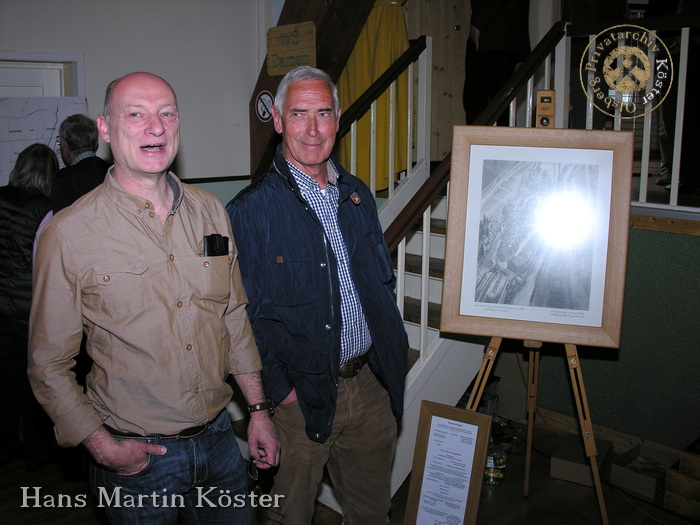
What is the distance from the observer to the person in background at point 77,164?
2.78m

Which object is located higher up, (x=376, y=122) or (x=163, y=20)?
(x=163, y=20)

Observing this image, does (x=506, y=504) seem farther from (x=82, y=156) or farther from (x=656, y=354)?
(x=82, y=156)

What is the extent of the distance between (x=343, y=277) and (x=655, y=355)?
6.36ft

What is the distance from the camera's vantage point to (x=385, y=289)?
1926mm

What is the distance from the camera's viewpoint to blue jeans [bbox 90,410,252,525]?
56.1 inches

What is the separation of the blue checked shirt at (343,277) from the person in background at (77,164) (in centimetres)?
139

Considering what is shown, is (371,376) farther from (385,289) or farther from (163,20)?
(163,20)

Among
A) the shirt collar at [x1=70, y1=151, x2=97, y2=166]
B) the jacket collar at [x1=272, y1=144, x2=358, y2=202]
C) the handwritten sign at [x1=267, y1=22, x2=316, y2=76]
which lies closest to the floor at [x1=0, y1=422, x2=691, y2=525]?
the shirt collar at [x1=70, y1=151, x2=97, y2=166]

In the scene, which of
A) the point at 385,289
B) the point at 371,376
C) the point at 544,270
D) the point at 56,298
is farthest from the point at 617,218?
the point at 56,298

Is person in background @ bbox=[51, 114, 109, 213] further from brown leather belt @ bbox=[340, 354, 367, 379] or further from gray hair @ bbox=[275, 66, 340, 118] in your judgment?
brown leather belt @ bbox=[340, 354, 367, 379]

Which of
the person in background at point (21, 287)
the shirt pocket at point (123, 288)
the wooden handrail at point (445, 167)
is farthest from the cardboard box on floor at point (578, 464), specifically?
the person in background at point (21, 287)

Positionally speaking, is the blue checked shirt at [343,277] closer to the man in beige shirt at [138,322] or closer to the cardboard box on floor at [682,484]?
the man in beige shirt at [138,322]

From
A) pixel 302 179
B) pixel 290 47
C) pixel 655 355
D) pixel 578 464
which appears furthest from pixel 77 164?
pixel 655 355

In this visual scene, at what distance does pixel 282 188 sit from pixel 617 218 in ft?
3.96
